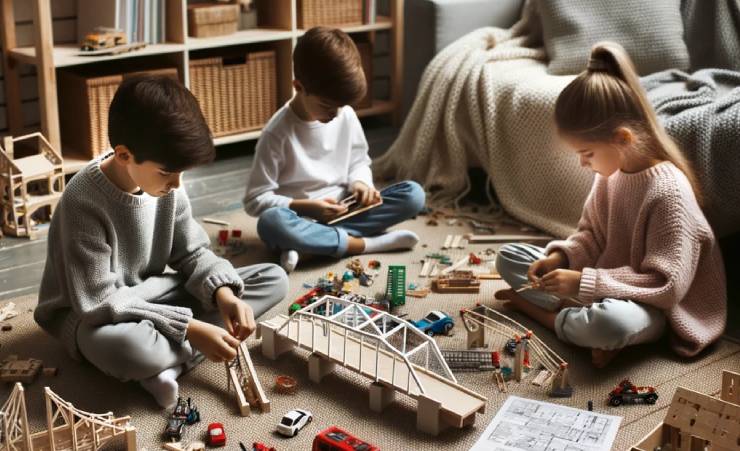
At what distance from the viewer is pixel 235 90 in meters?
3.17

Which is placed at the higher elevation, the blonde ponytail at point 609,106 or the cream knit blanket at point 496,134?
the blonde ponytail at point 609,106

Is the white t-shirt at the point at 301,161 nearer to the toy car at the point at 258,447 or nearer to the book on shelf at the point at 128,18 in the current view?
the book on shelf at the point at 128,18

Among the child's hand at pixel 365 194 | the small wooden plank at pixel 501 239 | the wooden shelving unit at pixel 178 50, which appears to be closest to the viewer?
the child's hand at pixel 365 194

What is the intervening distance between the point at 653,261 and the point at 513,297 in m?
0.36

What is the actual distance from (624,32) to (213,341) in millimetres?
1633

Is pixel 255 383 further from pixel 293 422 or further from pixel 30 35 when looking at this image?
pixel 30 35

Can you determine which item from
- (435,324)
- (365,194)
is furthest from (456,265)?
(435,324)

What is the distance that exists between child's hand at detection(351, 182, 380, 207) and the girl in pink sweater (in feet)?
1.95

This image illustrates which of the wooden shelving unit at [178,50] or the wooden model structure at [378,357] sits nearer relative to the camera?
the wooden model structure at [378,357]

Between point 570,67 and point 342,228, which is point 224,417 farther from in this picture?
point 570,67

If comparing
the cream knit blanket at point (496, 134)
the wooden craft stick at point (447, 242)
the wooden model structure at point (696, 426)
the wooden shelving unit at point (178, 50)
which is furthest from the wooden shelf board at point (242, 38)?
the wooden model structure at point (696, 426)

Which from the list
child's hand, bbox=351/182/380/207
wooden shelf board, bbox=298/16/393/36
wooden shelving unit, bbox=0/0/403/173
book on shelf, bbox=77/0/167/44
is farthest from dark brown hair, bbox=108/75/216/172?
wooden shelf board, bbox=298/16/393/36

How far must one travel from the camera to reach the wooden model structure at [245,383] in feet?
5.67

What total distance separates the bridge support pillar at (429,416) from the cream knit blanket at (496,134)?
1.02 metres
